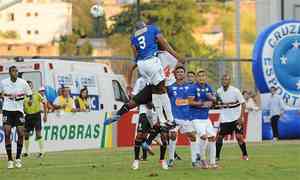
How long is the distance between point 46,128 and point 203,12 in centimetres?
4896

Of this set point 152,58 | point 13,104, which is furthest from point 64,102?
point 152,58

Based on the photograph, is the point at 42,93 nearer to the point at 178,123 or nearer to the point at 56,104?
the point at 56,104

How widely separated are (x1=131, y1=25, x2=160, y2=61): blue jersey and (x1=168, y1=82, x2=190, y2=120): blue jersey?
1.83m

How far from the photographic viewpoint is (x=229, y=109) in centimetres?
2159

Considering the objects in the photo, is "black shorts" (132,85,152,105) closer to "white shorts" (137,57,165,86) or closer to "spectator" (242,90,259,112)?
"white shorts" (137,57,165,86)

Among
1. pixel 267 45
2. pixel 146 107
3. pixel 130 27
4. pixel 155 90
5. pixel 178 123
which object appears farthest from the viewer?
pixel 130 27

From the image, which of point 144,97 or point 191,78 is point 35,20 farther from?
point 144,97

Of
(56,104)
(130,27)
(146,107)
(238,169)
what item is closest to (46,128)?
(56,104)

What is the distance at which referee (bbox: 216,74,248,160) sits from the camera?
21.5 metres

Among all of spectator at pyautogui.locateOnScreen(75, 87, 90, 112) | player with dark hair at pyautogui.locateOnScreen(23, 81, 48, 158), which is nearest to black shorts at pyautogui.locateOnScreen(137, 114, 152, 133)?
player with dark hair at pyautogui.locateOnScreen(23, 81, 48, 158)

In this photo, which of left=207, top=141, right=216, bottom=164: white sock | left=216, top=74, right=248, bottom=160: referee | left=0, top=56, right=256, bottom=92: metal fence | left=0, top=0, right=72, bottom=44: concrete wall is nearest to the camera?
left=207, top=141, right=216, bottom=164: white sock

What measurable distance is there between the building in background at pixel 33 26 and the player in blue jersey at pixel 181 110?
67.6 m

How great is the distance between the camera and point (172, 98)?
20.1 metres

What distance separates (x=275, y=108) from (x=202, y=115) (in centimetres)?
1678
